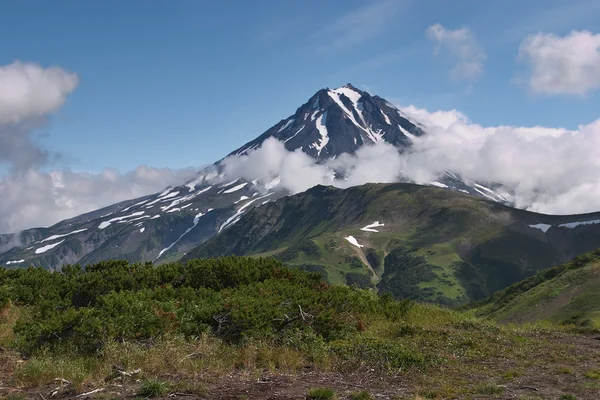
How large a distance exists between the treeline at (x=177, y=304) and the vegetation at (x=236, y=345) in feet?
0.21

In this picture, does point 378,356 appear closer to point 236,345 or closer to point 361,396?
point 361,396

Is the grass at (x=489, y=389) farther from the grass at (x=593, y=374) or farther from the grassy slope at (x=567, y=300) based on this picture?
the grassy slope at (x=567, y=300)

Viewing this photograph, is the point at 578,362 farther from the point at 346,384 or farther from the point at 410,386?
the point at 346,384

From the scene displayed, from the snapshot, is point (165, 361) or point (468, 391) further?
point (165, 361)

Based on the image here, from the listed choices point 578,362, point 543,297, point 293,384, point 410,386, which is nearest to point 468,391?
point 410,386

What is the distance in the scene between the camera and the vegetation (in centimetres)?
1391

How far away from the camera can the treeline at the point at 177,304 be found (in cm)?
1672

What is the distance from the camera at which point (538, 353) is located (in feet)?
65.0

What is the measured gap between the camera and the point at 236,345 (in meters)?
17.9

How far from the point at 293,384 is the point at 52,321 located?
8481 mm

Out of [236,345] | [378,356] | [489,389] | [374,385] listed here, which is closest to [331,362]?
[378,356]

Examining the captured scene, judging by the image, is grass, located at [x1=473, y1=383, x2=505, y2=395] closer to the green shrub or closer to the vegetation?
the vegetation

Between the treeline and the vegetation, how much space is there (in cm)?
6

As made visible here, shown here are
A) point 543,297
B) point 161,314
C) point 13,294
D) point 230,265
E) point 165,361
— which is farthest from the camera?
point 543,297
